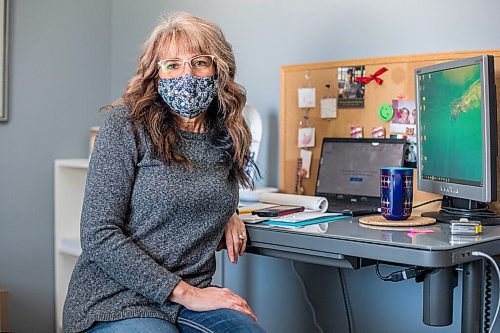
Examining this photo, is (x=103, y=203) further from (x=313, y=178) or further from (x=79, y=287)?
(x=313, y=178)

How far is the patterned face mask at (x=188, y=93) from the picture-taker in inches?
69.5

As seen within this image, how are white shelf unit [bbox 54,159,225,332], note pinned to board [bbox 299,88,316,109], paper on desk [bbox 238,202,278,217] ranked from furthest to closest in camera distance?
white shelf unit [bbox 54,159,225,332], note pinned to board [bbox 299,88,316,109], paper on desk [bbox 238,202,278,217]

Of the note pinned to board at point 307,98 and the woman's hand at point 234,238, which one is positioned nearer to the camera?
the woman's hand at point 234,238

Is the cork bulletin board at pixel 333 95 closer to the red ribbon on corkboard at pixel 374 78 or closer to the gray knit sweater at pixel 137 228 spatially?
the red ribbon on corkboard at pixel 374 78

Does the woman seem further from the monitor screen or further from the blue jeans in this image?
the monitor screen

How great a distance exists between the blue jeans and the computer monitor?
0.65m

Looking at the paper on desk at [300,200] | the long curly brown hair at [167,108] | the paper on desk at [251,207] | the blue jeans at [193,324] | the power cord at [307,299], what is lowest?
the power cord at [307,299]

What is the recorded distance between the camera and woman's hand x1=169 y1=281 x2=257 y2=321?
1.66 metres

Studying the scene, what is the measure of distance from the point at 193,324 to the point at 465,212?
827 mm

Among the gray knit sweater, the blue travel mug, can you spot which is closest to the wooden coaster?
the blue travel mug

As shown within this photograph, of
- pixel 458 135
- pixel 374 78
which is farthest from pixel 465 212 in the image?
pixel 374 78

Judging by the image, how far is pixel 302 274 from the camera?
8.55 ft

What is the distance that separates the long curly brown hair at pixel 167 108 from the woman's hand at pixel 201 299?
0.98 ft

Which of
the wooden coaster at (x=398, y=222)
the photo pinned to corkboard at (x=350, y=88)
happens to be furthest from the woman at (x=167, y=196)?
the photo pinned to corkboard at (x=350, y=88)
